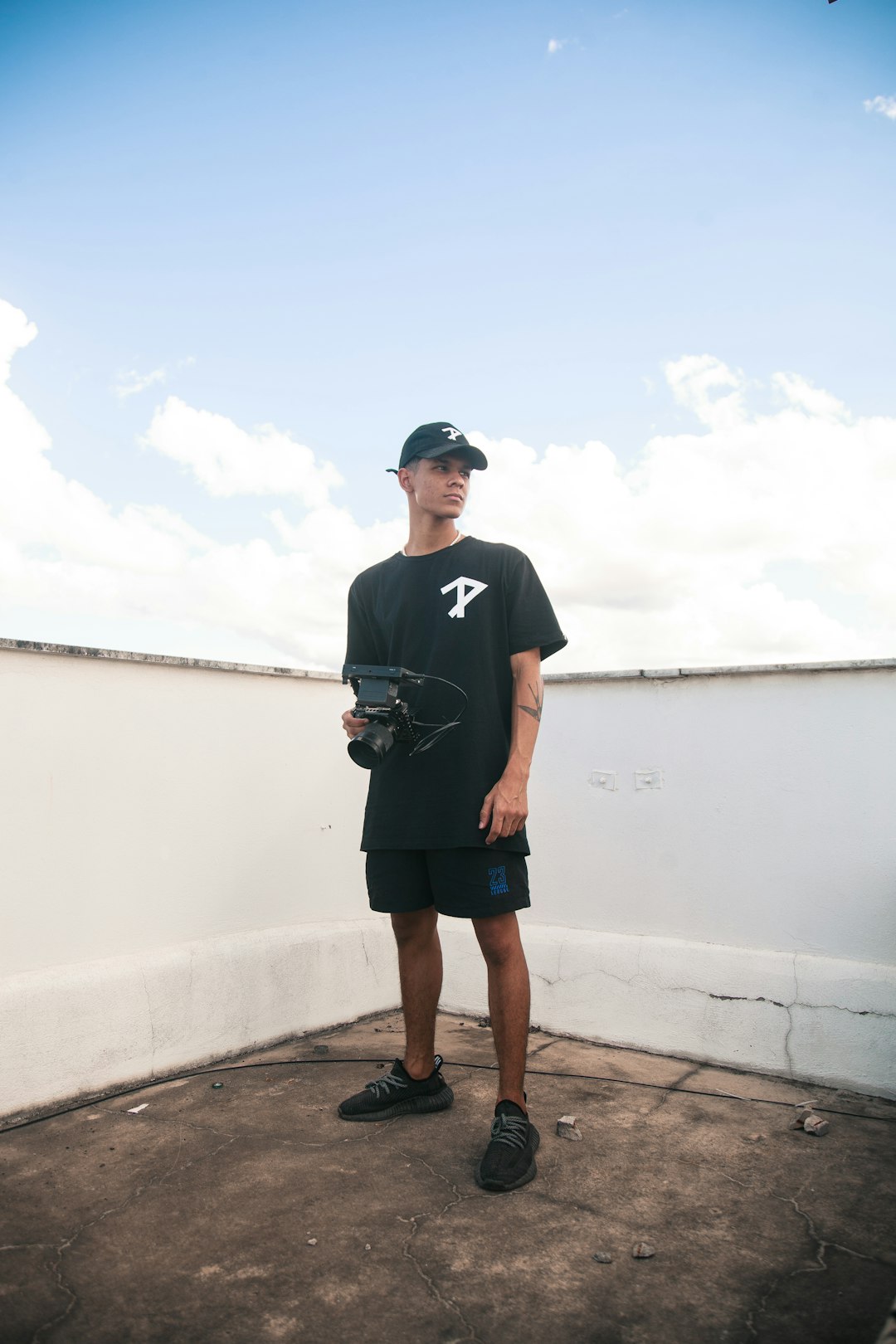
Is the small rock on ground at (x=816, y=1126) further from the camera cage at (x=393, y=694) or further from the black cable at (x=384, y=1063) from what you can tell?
the camera cage at (x=393, y=694)

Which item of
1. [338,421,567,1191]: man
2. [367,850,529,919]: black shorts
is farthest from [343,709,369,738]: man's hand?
[367,850,529,919]: black shorts

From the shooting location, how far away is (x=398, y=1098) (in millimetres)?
2537

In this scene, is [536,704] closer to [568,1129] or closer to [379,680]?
[379,680]

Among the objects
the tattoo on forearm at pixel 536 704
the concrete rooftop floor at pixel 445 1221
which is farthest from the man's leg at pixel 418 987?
the tattoo on forearm at pixel 536 704

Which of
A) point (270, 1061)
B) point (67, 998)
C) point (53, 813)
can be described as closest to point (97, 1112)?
point (67, 998)

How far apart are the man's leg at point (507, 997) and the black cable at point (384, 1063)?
619 millimetres

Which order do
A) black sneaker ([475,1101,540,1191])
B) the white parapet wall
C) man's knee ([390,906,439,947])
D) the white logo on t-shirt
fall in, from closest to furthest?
black sneaker ([475,1101,540,1191]) < the white logo on t-shirt < man's knee ([390,906,439,947]) < the white parapet wall

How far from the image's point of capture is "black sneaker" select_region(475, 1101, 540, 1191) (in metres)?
2.05

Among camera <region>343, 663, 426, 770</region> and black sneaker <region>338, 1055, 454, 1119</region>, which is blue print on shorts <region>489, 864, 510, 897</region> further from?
black sneaker <region>338, 1055, 454, 1119</region>

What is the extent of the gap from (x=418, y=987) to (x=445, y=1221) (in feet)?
2.41

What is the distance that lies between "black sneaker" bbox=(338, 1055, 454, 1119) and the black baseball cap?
1835mm

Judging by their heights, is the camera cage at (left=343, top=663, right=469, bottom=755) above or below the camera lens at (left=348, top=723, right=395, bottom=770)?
above

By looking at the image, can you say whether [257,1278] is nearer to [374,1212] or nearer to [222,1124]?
[374,1212]

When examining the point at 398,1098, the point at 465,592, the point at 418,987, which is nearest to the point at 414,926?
the point at 418,987
